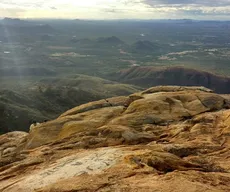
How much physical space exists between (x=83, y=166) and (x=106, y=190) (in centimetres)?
563

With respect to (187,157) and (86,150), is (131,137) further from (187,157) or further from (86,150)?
(187,157)

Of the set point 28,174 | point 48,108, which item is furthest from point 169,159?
point 48,108

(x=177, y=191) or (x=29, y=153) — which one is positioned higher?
(x=177, y=191)

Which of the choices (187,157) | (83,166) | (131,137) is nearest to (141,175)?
(83,166)

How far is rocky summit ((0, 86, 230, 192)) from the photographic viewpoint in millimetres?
25547

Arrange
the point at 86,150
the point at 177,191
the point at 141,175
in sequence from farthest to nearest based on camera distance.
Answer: the point at 86,150, the point at 141,175, the point at 177,191

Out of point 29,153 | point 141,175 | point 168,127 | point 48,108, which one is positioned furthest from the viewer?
point 48,108

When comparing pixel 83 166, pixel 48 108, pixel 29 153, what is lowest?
pixel 48 108

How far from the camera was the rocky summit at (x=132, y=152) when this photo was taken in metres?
25.5

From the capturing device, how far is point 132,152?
32.2m

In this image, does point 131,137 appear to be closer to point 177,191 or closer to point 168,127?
point 168,127

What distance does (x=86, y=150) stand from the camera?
118 ft

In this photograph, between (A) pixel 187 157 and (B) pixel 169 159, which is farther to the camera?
(A) pixel 187 157

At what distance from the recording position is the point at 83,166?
29.2 meters
